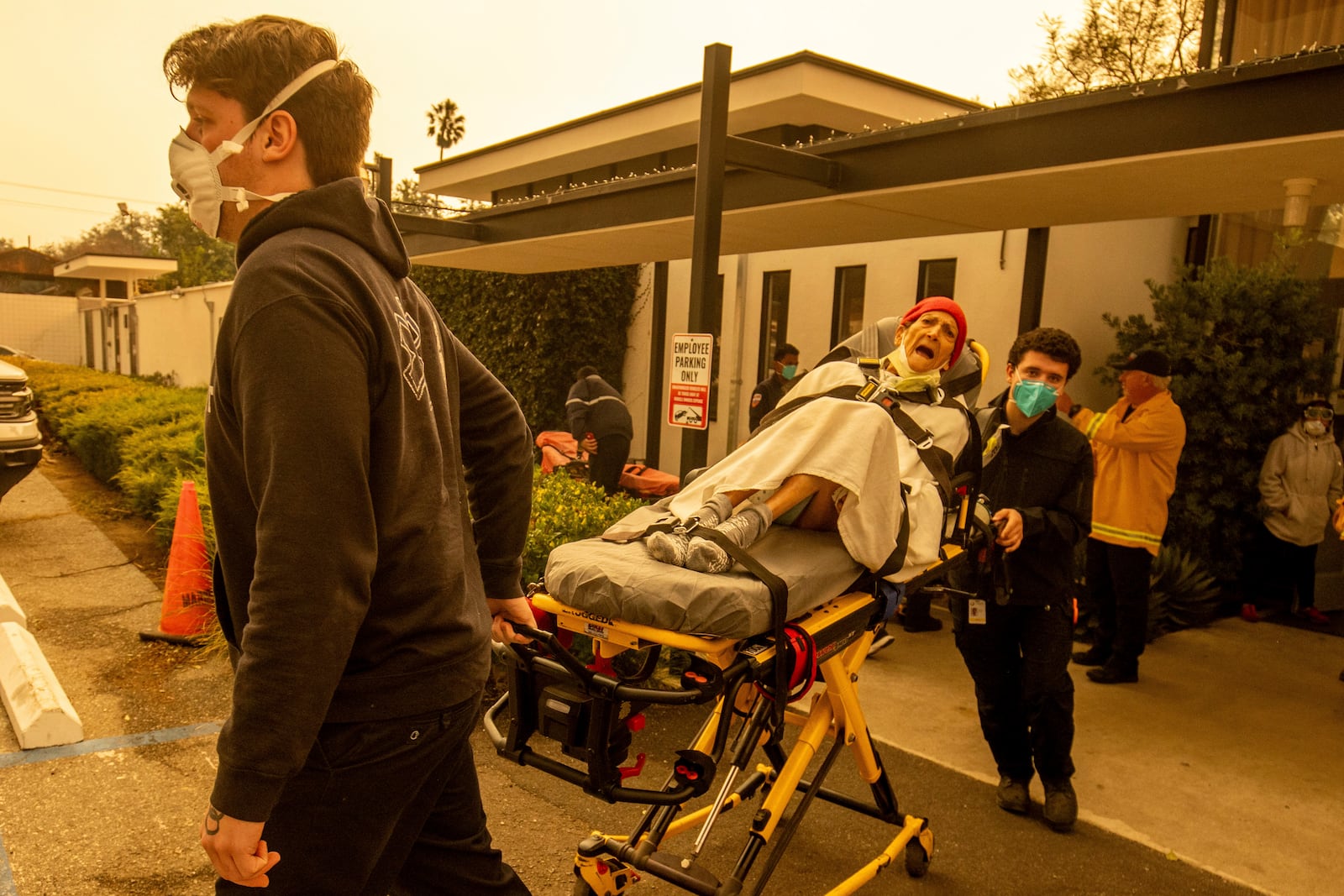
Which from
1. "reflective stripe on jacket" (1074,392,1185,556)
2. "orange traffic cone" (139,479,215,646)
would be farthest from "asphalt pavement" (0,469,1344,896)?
"reflective stripe on jacket" (1074,392,1185,556)

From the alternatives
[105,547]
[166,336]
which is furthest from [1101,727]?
[166,336]

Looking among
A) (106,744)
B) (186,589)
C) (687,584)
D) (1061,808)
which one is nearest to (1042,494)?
(1061,808)

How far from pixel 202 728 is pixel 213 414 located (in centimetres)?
374

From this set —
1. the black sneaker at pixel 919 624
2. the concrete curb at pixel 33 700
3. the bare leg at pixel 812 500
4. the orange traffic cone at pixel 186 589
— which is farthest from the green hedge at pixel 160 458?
the black sneaker at pixel 919 624

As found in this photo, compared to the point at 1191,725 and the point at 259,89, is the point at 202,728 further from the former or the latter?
the point at 1191,725

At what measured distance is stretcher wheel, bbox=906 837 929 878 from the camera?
141 inches

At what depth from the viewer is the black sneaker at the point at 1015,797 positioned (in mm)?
4207

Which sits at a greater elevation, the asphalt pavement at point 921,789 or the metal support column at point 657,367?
the metal support column at point 657,367

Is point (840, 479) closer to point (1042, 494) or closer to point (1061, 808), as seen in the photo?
point (1042, 494)

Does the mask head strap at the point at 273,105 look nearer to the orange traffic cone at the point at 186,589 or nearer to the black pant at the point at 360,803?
the black pant at the point at 360,803

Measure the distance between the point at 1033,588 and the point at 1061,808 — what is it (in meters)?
0.95

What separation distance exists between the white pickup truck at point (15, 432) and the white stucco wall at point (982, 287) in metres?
7.33

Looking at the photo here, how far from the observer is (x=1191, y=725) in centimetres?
544

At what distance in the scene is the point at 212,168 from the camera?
5.61 feet
